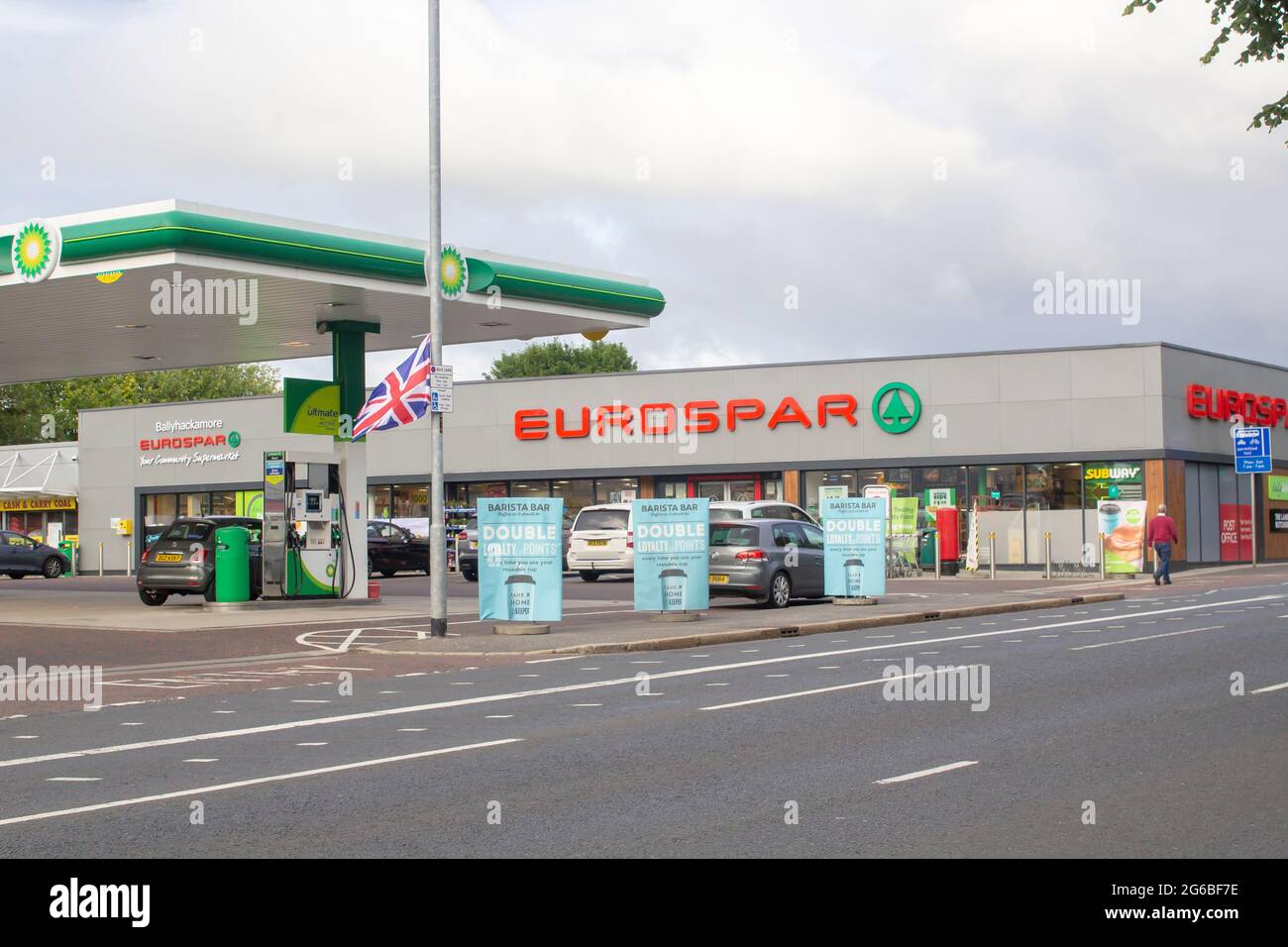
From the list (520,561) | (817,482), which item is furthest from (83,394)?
(520,561)

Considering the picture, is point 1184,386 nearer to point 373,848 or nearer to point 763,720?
point 763,720

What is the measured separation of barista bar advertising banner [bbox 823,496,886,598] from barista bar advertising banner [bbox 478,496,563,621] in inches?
263

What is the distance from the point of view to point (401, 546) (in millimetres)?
42594

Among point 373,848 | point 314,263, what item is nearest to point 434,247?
point 314,263

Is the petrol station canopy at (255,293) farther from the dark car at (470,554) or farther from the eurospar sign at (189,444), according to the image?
the eurospar sign at (189,444)

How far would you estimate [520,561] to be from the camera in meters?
20.2

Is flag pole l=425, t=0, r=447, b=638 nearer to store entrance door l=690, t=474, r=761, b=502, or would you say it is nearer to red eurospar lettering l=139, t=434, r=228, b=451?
store entrance door l=690, t=474, r=761, b=502

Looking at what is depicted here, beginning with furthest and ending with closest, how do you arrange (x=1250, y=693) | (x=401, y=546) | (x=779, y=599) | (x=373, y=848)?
(x=401, y=546) → (x=779, y=599) → (x=1250, y=693) → (x=373, y=848)

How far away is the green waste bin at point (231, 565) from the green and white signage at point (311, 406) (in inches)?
82.1

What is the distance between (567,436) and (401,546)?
8429mm

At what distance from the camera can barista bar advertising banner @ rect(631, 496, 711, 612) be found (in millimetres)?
21906

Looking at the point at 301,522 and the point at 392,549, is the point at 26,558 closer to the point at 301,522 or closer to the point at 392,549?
the point at 392,549

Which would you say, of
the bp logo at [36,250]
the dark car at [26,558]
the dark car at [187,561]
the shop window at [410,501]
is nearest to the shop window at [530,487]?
the shop window at [410,501]

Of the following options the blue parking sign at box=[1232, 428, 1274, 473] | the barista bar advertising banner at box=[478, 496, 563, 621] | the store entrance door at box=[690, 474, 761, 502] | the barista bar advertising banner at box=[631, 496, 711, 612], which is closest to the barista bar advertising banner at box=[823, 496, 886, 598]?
the barista bar advertising banner at box=[631, 496, 711, 612]
